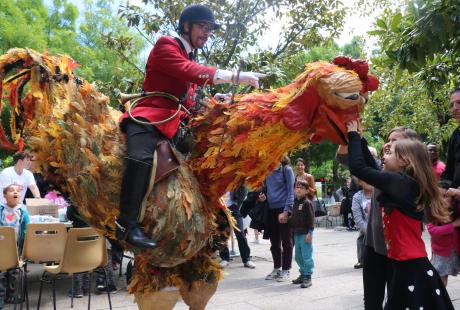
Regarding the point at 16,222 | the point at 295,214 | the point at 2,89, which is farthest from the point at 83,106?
the point at 295,214

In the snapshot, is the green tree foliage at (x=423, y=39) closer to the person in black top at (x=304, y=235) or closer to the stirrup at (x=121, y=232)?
the person in black top at (x=304, y=235)

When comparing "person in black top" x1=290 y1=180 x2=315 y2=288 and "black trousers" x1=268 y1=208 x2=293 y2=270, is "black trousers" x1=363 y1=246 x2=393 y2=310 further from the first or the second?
"black trousers" x1=268 y1=208 x2=293 y2=270

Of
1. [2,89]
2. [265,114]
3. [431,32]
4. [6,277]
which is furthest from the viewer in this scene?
[6,277]

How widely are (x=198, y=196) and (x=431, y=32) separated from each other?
2.40 m

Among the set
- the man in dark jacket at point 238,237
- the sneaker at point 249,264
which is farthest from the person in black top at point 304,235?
the sneaker at point 249,264

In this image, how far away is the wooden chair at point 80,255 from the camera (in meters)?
4.75

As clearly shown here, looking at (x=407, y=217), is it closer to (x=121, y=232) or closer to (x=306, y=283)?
(x=121, y=232)

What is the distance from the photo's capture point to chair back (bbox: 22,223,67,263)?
521 cm

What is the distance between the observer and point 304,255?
6.04m

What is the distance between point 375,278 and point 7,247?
3.62 meters

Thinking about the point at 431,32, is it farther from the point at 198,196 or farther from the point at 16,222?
the point at 16,222

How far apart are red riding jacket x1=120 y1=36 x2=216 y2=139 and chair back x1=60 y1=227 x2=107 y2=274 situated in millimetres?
2532

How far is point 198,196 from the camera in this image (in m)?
2.57

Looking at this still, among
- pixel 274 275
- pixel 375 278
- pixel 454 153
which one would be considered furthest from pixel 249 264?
pixel 454 153
